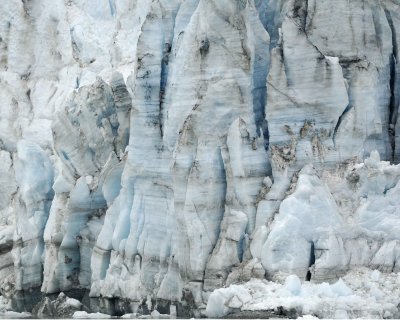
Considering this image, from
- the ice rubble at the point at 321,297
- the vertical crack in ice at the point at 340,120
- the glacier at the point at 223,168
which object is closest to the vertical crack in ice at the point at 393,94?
the glacier at the point at 223,168

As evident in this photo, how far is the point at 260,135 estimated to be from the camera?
21484 millimetres

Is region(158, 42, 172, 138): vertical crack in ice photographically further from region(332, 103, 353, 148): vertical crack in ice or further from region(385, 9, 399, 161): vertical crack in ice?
region(385, 9, 399, 161): vertical crack in ice

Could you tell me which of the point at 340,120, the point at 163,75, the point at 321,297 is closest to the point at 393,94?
the point at 340,120

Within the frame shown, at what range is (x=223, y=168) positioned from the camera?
21297 mm

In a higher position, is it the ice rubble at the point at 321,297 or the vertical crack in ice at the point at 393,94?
the vertical crack in ice at the point at 393,94

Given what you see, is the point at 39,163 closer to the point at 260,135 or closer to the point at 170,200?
the point at 170,200

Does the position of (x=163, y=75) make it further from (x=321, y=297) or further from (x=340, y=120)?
(x=321, y=297)

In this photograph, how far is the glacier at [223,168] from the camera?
19953mm

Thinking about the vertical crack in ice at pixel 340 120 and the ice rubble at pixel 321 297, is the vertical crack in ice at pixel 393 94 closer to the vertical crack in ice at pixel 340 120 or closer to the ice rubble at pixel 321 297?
the vertical crack in ice at pixel 340 120

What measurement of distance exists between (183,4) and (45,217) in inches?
279

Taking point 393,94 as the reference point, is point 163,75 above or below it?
above

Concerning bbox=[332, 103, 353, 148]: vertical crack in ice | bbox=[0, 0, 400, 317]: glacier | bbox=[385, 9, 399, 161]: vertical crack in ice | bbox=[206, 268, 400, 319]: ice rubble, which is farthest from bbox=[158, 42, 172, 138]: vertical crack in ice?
bbox=[206, 268, 400, 319]: ice rubble

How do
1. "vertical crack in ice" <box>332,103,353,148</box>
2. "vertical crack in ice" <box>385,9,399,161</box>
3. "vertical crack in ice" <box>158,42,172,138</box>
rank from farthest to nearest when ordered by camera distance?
"vertical crack in ice" <box>158,42,172,138</box> < "vertical crack in ice" <box>385,9,399,161</box> < "vertical crack in ice" <box>332,103,353,148</box>

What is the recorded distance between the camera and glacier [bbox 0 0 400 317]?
1995 cm
